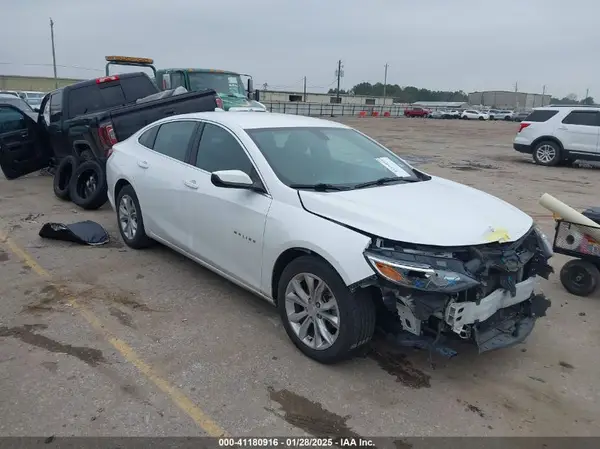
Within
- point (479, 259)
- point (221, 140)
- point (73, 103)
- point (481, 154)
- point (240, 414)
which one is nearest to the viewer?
point (240, 414)

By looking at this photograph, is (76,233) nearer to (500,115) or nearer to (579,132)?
(579,132)

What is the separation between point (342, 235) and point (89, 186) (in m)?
5.85

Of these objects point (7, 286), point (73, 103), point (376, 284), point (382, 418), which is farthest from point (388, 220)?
point (73, 103)

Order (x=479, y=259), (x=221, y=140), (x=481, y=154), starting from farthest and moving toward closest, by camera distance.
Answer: (x=481, y=154) → (x=221, y=140) → (x=479, y=259)

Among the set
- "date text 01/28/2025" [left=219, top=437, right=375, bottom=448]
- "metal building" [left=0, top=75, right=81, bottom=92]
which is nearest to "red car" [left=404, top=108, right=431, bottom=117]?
"metal building" [left=0, top=75, right=81, bottom=92]

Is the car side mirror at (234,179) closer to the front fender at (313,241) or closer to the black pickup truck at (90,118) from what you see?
the front fender at (313,241)

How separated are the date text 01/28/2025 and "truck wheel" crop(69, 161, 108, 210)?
5.61 m

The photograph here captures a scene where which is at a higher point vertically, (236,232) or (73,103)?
(73,103)

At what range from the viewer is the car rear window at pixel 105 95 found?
923 centimetres

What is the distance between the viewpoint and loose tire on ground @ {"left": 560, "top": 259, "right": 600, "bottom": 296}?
4.64m

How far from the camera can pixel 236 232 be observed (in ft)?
12.9

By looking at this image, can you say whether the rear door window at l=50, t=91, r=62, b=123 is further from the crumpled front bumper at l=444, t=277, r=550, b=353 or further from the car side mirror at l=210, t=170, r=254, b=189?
the crumpled front bumper at l=444, t=277, r=550, b=353

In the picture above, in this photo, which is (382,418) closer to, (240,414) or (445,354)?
(445,354)

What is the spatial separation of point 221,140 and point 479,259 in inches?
94.4
